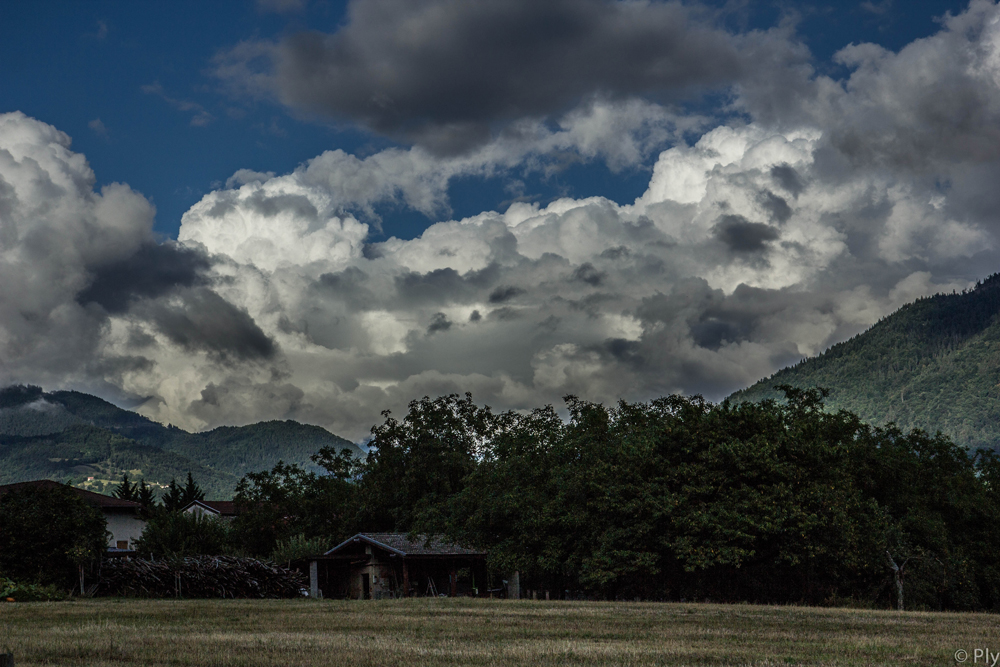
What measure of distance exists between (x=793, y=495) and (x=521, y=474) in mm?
19251

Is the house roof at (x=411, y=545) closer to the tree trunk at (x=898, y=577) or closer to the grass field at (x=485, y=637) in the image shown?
the grass field at (x=485, y=637)

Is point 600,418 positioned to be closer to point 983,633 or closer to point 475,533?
point 475,533

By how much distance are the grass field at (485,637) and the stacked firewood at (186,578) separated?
16757 mm

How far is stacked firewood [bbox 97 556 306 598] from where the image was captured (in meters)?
48.2

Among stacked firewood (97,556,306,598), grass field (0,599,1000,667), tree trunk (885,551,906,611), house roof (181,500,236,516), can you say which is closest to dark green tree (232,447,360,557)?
stacked firewood (97,556,306,598)

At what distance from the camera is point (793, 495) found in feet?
146

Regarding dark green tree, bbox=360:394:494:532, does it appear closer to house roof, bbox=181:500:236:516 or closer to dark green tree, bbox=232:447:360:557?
dark green tree, bbox=232:447:360:557

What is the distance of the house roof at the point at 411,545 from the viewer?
56.1 meters

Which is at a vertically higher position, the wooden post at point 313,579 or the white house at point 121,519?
the white house at point 121,519

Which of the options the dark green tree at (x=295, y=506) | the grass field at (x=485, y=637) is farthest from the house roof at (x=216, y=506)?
the grass field at (x=485, y=637)

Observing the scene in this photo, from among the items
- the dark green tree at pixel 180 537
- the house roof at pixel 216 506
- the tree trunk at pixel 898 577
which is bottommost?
the tree trunk at pixel 898 577

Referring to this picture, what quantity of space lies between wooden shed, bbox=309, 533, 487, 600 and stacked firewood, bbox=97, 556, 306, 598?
788cm

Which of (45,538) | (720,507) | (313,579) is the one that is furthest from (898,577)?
(45,538)

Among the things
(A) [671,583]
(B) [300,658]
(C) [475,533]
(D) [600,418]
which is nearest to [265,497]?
(C) [475,533]
